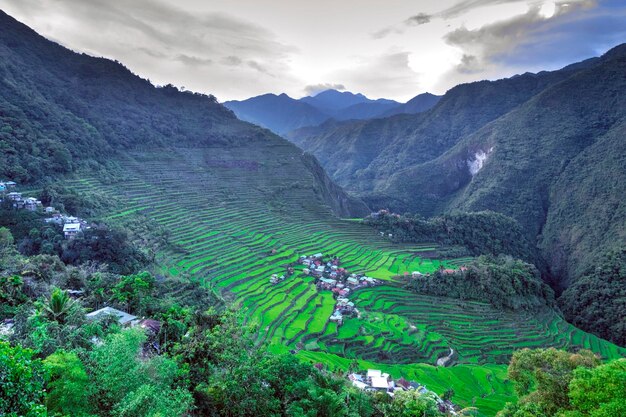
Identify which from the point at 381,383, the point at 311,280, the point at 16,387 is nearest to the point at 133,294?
the point at 16,387

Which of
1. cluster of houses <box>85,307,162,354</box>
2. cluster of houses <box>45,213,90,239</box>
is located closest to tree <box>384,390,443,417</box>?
cluster of houses <box>85,307,162,354</box>

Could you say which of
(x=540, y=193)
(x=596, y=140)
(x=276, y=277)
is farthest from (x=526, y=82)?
(x=276, y=277)

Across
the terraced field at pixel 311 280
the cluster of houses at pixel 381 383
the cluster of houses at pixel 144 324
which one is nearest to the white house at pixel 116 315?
the cluster of houses at pixel 144 324

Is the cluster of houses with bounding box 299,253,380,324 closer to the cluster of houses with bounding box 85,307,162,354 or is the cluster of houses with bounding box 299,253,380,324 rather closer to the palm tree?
the cluster of houses with bounding box 85,307,162,354

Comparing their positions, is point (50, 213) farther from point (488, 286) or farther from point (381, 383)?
point (488, 286)

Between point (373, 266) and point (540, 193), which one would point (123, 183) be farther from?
point (540, 193)

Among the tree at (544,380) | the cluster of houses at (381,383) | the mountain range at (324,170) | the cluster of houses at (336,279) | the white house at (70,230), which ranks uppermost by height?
the mountain range at (324,170)

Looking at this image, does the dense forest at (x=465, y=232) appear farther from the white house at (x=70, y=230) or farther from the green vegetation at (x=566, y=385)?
the white house at (x=70, y=230)
